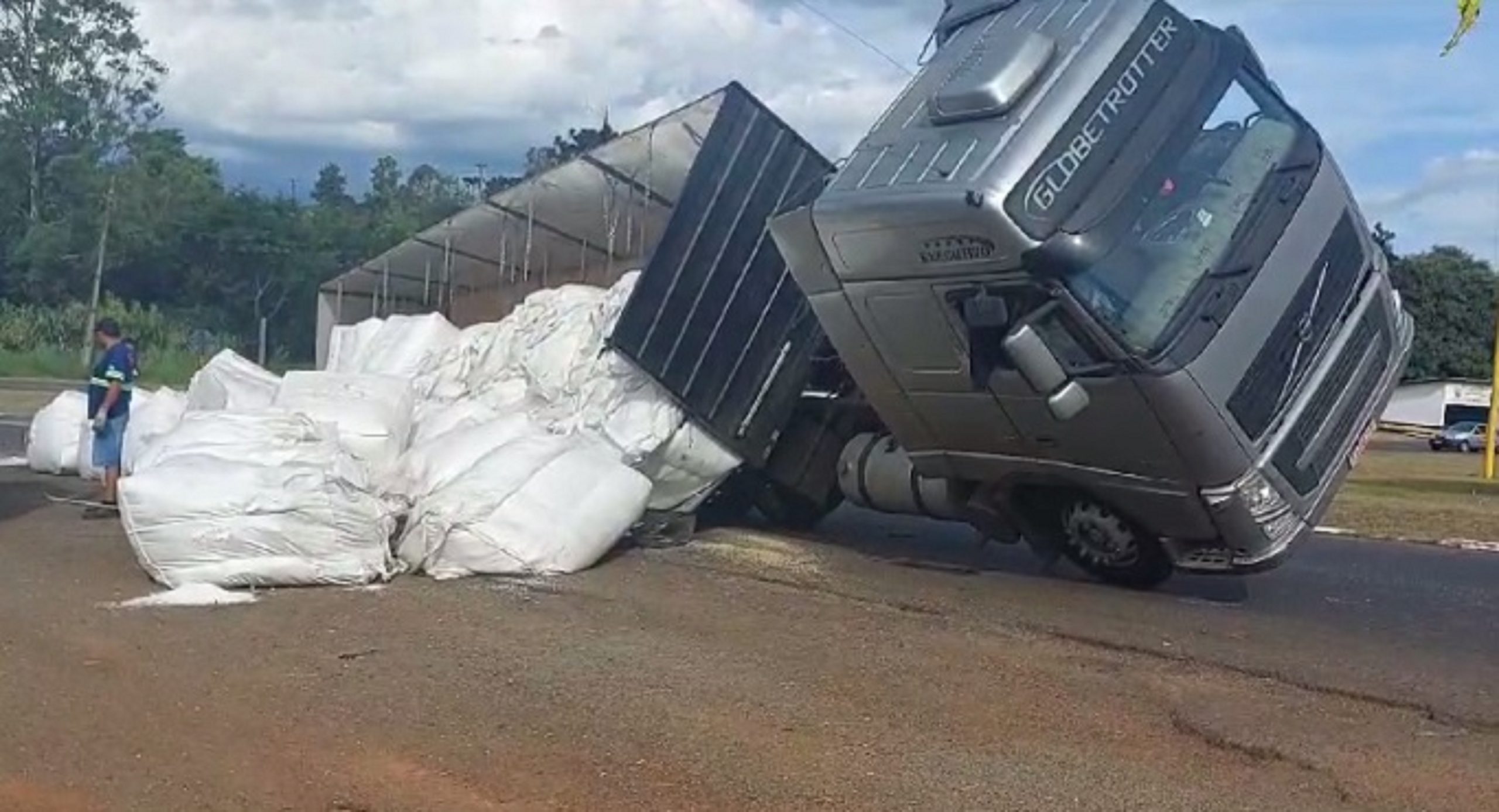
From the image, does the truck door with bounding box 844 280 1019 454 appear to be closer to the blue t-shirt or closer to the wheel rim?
the wheel rim

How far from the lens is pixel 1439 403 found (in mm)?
62875

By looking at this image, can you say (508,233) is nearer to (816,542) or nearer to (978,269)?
(816,542)

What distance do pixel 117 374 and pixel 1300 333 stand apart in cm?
816

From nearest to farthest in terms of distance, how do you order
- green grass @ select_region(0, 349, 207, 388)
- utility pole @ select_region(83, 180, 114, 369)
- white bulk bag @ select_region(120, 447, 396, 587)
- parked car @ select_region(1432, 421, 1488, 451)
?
white bulk bag @ select_region(120, 447, 396, 587) < green grass @ select_region(0, 349, 207, 388) < parked car @ select_region(1432, 421, 1488, 451) < utility pole @ select_region(83, 180, 114, 369)

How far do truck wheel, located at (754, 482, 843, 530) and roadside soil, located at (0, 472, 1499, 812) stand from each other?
8.43 feet

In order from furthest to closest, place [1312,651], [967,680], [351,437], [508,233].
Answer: [508,233] → [351,437] → [1312,651] → [967,680]

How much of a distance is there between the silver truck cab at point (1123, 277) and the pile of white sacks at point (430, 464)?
1.88 metres

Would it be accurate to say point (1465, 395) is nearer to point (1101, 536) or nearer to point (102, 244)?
point (102, 244)

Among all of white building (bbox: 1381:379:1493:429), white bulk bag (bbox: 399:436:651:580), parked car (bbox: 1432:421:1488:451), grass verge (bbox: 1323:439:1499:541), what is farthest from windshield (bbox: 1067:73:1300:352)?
white building (bbox: 1381:379:1493:429)

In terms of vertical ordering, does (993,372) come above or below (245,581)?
above

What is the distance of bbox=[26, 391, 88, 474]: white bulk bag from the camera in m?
14.8

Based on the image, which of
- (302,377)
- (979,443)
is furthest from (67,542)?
(979,443)

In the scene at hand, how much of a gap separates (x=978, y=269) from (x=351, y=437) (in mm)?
3889

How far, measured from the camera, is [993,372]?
27.3 feet
